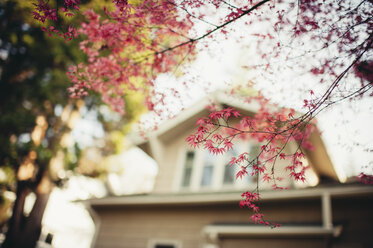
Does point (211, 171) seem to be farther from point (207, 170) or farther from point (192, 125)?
point (192, 125)

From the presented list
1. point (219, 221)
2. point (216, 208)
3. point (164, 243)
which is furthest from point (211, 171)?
point (164, 243)

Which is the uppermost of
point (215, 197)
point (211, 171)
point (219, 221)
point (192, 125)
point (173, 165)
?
point (192, 125)

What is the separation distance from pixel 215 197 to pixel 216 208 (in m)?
0.51

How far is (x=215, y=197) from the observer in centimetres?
723

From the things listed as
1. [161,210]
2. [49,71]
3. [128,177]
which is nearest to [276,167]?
[161,210]

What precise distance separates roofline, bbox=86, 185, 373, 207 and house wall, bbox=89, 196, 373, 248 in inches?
10.4

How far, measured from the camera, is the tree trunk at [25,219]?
9.12 m

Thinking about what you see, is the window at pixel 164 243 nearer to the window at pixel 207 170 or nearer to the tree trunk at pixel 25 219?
the window at pixel 207 170

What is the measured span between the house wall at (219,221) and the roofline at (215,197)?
0.87 feet

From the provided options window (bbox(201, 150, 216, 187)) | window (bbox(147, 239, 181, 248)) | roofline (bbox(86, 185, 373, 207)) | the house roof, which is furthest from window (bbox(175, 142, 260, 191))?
window (bbox(147, 239, 181, 248))

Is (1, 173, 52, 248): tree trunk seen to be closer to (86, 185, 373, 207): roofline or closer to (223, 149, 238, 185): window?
(86, 185, 373, 207): roofline

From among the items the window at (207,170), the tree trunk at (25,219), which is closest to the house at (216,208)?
the window at (207,170)

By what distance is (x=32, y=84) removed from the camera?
33.6ft

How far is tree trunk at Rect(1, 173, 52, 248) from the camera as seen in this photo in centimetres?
912
